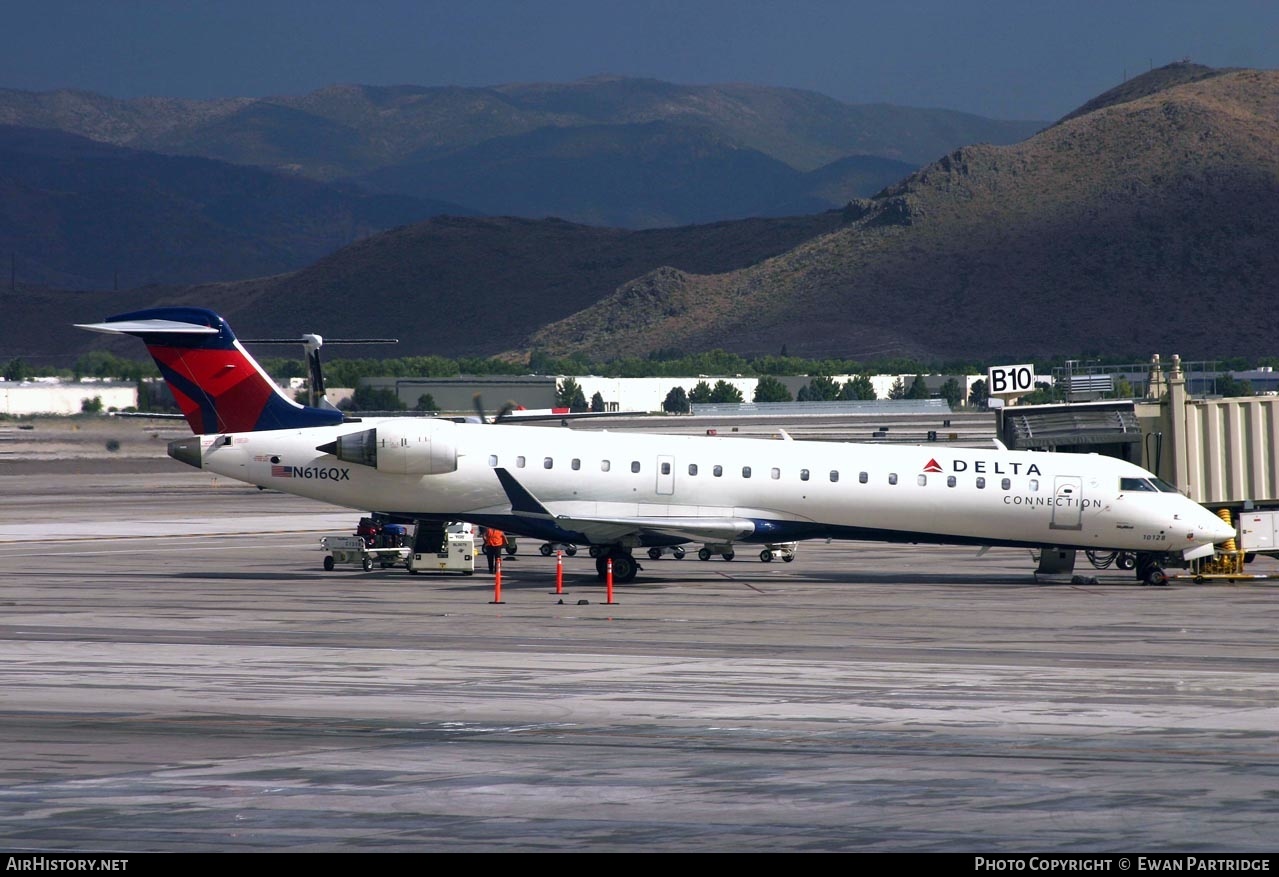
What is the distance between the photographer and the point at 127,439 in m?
87.8

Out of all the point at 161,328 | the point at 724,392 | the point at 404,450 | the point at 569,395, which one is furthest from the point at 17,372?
the point at 404,450

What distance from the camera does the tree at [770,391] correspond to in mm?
144125

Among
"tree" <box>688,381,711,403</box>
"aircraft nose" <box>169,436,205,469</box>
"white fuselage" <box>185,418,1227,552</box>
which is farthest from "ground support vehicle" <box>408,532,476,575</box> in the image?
"tree" <box>688,381,711,403</box>

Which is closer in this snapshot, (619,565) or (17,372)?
(619,565)

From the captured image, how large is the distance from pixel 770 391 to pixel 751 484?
10805cm

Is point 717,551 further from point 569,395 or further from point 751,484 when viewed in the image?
point 569,395

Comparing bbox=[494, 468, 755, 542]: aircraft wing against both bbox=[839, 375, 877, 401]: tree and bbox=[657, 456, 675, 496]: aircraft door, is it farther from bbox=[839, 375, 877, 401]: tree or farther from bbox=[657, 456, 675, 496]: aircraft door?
bbox=[839, 375, 877, 401]: tree

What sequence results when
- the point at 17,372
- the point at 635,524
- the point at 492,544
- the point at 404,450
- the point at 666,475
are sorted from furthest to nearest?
1. the point at 17,372
2. the point at 492,544
3. the point at 404,450
4. the point at 666,475
5. the point at 635,524

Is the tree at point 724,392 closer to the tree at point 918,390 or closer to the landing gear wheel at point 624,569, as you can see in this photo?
the tree at point 918,390

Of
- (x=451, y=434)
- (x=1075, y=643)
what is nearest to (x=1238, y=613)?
(x=1075, y=643)

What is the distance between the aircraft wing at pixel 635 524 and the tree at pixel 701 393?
10276cm

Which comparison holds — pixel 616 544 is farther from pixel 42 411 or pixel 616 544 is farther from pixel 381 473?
pixel 42 411

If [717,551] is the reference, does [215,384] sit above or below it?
above

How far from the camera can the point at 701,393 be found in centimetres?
14150
